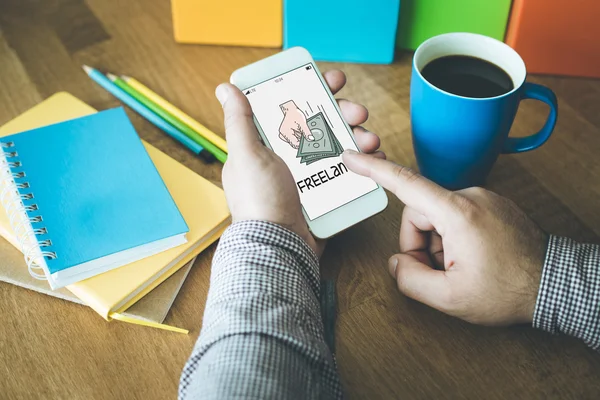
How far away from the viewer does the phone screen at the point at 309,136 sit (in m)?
0.68

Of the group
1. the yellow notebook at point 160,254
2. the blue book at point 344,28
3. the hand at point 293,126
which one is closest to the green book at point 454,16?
the blue book at point 344,28

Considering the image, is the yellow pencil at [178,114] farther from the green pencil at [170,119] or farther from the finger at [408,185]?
the finger at [408,185]

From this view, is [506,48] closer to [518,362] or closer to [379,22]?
[379,22]

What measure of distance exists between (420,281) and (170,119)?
0.39 meters

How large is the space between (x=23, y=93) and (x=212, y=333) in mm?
532

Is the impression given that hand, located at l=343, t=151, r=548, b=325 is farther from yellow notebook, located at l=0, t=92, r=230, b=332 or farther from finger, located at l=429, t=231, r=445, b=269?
yellow notebook, located at l=0, t=92, r=230, b=332

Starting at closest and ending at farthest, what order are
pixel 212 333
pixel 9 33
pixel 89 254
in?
pixel 212 333
pixel 89 254
pixel 9 33

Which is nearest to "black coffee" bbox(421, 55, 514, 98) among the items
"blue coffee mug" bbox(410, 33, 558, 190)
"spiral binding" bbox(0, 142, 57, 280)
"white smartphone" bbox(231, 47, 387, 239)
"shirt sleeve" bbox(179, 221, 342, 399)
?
"blue coffee mug" bbox(410, 33, 558, 190)

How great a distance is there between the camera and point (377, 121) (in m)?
0.82

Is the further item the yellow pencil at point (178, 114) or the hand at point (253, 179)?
the yellow pencil at point (178, 114)

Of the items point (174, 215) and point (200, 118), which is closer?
point (174, 215)

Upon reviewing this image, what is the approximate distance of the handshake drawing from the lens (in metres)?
0.69

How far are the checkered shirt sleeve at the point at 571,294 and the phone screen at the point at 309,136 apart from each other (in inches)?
8.1

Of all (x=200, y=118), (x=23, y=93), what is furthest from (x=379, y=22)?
(x=23, y=93)
